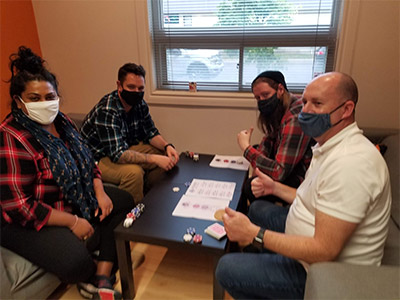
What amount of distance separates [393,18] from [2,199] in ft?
8.42

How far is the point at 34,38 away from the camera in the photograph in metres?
2.64

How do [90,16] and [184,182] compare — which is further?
[90,16]

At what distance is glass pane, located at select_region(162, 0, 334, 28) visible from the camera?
2.20 meters

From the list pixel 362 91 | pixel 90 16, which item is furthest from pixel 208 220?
pixel 90 16

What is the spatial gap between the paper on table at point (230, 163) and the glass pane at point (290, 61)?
2.65 feet

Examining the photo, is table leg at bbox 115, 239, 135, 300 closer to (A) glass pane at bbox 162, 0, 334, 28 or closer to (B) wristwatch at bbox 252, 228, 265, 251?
(B) wristwatch at bbox 252, 228, 265, 251

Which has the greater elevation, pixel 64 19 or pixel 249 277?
pixel 64 19

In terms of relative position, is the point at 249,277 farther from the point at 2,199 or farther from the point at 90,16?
the point at 90,16

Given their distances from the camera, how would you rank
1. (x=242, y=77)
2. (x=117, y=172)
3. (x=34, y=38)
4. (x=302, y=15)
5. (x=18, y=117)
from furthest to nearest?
(x=34, y=38) → (x=242, y=77) → (x=302, y=15) → (x=117, y=172) → (x=18, y=117)

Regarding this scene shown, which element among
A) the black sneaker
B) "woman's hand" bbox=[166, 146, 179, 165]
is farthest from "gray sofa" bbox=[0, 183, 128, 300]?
"woman's hand" bbox=[166, 146, 179, 165]

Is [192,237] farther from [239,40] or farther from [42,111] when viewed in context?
[239,40]

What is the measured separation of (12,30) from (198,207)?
86.9 inches

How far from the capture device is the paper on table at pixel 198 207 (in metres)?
1.42

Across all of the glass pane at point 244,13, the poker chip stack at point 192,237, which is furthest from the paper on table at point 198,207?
the glass pane at point 244,13
